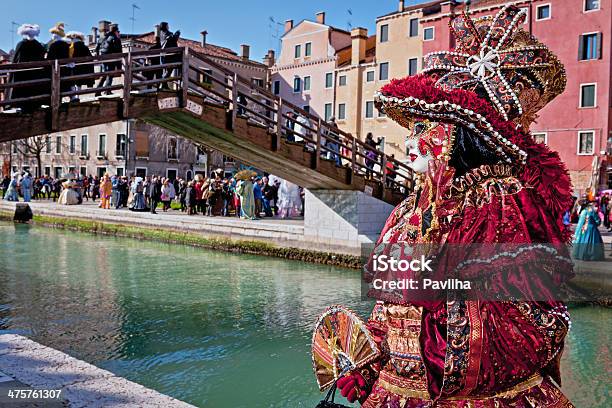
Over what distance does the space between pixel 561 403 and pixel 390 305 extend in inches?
27.5

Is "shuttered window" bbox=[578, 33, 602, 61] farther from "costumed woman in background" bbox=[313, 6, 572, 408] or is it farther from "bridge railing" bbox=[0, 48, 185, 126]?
"costumed woman in background" bbox=[313, 6, 572, 408]

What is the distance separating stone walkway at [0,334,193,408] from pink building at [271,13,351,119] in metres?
39.3

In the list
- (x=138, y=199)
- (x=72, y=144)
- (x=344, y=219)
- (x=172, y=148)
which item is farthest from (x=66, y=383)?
(x=72, y=144)

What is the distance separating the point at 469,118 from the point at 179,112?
1007 centimetres

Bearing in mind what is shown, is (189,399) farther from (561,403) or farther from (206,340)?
(561,403)

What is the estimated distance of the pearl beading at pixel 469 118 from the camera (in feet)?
7.34

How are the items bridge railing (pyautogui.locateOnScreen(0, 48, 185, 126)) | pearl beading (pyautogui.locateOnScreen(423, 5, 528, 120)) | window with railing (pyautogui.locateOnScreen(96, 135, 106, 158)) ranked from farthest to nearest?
window with railing (pyautogui.locateOnScreen(96, 135, 106, 158)) < bridge railing (pyautogui.locateOnScreen(0, 48, 185, 126)) < pearl beading (pyautogui.locateOnScreen(423, 5, 528, 120))

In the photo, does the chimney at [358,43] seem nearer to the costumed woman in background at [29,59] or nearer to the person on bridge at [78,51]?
the person on bridge at [78,51]

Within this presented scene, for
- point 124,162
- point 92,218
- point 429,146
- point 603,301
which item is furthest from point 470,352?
point 124,162

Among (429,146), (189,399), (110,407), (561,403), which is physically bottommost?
(189,399)

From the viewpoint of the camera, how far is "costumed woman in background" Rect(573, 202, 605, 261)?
11.1 metres

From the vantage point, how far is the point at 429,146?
2352mm

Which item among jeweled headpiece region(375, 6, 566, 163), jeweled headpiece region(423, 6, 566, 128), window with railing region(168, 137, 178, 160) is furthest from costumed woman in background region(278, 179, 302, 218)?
window with railing region(168, 137, 178, 160)

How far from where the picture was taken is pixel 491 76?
2732 millimetres
